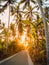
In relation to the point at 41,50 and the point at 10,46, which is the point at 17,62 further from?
the point at 10,46

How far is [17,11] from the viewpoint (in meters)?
29.3

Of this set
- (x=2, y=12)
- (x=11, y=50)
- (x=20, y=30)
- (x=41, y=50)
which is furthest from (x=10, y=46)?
(x=2, y=12)

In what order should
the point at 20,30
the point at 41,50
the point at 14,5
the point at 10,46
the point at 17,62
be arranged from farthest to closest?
the point at 14,5 < the point at 20,30 < the point at 10,46 < the point at 41,50 < the point at 17,62

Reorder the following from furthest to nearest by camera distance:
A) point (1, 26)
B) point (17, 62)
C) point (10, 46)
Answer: point (1, 26)
point (10, 46)
point (17, 62)

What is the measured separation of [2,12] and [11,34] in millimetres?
5077

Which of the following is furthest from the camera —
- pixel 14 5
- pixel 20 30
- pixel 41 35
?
pixel 14 5

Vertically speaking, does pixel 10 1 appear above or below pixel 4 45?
above

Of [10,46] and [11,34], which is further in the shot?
[11,34]

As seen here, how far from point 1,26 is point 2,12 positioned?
2.56m

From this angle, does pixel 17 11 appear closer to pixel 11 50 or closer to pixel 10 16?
pixel 10 16

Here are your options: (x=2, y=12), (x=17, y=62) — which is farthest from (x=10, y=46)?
(x=17, y=62)

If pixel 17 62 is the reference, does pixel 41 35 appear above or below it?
below

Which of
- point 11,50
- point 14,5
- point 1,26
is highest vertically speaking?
point 14,5

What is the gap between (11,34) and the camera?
2664 centimetres
